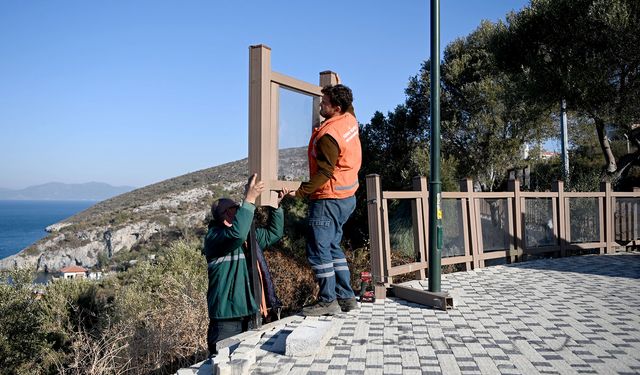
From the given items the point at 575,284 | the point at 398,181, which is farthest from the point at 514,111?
the point at 575,284

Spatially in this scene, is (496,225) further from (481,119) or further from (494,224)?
(481,119)

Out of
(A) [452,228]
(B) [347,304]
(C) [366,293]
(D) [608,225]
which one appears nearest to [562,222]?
(D) [608,225]

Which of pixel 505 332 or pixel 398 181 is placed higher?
pixel 398 181

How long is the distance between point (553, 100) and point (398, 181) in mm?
5055

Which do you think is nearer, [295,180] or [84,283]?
[295,180]

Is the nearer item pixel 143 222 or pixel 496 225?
pixel 496 225

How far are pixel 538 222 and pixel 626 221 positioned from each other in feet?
9.22

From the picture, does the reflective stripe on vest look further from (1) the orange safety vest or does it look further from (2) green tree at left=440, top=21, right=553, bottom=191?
(2) green tree at left=440, top=21, right=553, bottom=191

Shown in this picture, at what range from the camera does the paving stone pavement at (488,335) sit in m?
3.97

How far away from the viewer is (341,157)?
5.34 meters

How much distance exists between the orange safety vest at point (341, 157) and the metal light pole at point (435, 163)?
1397mm

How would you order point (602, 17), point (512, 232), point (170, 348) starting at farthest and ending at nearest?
1. point (602, 17)
2. point (512, 232)
3. point (170, 348)

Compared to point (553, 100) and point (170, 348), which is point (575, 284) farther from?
point (553, 100)

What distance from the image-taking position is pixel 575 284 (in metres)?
7.65
